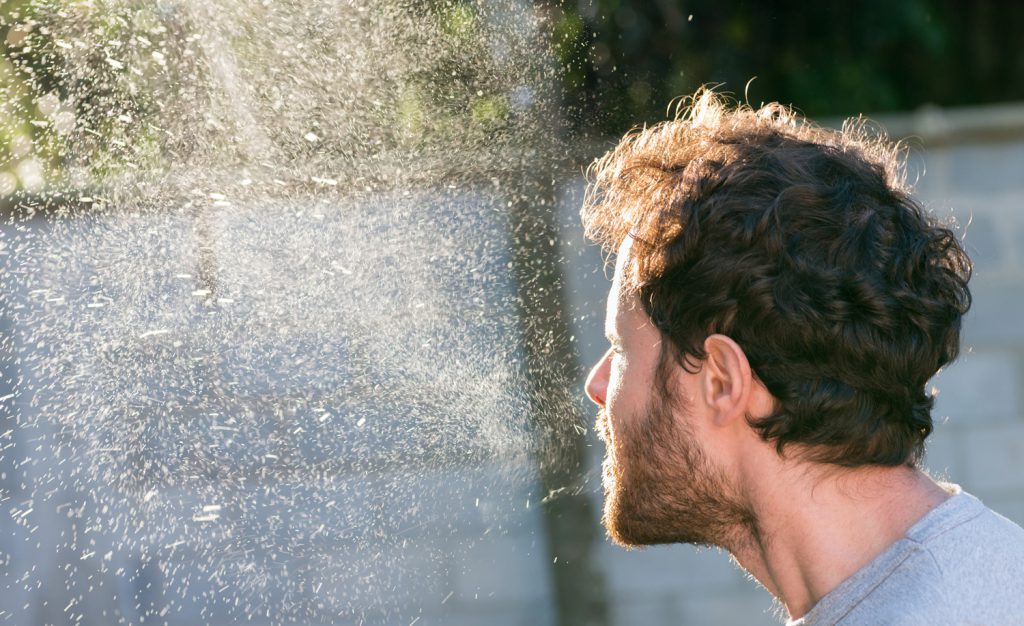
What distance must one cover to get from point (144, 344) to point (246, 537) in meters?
0.58

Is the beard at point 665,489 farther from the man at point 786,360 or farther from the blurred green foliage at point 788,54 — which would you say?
the blurred green foliage at point 788,54

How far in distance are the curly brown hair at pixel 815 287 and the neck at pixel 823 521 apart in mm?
29

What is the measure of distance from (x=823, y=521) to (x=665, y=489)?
0.72ft

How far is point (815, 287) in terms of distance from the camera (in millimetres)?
1299

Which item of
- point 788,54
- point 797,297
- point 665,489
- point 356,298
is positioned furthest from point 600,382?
point 788,54

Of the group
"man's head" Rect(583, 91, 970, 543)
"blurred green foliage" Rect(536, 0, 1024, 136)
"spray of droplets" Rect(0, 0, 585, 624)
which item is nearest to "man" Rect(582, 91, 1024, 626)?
"man's head" Rect(583, 91, 970, 543)

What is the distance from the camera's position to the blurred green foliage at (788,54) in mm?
2371

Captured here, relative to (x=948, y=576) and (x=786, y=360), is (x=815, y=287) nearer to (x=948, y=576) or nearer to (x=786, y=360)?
(x=786, y=360)

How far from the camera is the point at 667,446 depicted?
1.38m

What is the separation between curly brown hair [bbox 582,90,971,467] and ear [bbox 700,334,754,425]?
0.02 m

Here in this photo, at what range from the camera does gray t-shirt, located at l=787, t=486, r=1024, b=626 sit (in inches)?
42.7

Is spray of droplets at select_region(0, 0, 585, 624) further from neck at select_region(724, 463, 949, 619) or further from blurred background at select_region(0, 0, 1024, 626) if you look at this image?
neck at select_region(724, 463, 949, 619)

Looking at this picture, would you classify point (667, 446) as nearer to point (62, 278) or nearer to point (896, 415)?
point (896, 415)

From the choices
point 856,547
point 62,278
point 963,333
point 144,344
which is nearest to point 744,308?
point 856,547
